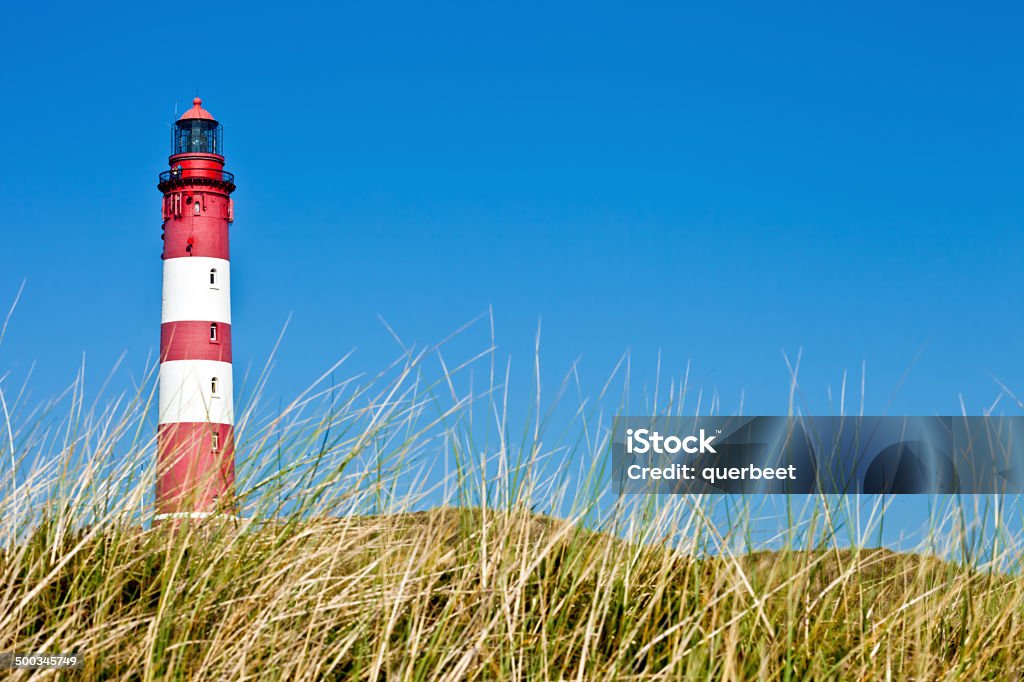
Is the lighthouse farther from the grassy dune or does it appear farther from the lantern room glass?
the grassy dune

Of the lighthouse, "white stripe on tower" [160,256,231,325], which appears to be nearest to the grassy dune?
the lighthouse

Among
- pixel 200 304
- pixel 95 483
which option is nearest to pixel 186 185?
pixel 200 304

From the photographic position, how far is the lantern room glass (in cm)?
2328

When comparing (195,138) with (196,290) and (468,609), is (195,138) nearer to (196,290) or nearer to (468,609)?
(196,290)

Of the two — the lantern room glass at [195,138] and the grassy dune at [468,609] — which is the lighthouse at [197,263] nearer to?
the lantern room glass at [195,138]

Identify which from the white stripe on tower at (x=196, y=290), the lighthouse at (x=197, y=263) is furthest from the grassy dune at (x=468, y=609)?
the white stripe on tower at (x=196, y=290)

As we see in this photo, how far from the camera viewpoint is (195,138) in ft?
76.7

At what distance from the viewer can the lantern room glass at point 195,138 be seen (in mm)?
23281

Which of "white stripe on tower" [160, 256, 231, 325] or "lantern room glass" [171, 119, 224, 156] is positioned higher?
"lantern room glass" [171, 119, 224, 156]

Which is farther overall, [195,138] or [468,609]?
[195,138]

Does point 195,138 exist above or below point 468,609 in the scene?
above

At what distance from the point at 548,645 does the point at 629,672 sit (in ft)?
0.68

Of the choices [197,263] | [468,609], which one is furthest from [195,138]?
[468,609]

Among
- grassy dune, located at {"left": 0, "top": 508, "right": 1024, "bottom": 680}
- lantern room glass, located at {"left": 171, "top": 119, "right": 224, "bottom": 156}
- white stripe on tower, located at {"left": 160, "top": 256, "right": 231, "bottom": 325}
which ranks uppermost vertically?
lantern room glass, located at {"left": 171, "top": 119, "right": 224, "bottom": 156}
